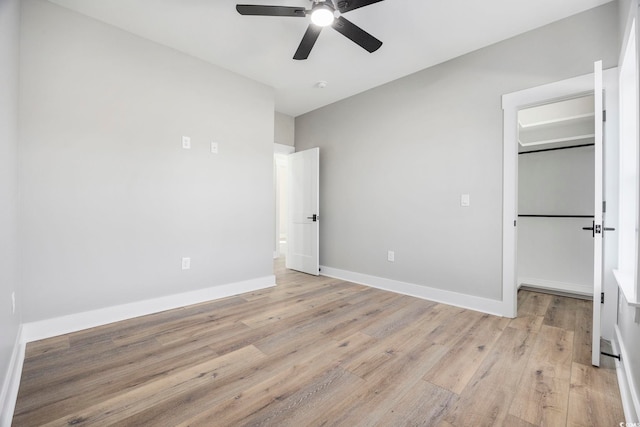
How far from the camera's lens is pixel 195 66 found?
302 centimetres

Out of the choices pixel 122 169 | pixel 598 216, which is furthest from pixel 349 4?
pixel 122 169

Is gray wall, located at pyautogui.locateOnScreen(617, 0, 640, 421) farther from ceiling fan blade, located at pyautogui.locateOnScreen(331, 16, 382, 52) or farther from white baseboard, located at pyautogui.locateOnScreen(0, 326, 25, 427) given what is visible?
white baseboard, located at pyautogui.locateOnScreen(0, 326, 25, 427)

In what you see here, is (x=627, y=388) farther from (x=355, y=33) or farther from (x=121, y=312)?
(x=121, y=312)

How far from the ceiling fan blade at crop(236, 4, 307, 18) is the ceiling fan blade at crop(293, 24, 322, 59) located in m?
0.13

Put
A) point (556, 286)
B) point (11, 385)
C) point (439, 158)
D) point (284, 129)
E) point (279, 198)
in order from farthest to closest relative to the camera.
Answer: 1. point (279, 198)
2. point (284, 129)
3. point (556, 286)
4. point (439, 158)
5. point (11, 385)

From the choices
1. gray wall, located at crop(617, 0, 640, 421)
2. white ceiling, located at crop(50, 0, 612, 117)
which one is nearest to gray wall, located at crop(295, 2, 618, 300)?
white ceiling, located at crop(50, 0, 612, 117)

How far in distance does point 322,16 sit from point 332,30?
680mm

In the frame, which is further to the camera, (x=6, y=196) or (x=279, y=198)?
(x=279, y=198)

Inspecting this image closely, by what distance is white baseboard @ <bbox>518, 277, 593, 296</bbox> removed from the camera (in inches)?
131

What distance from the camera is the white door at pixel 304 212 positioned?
4332 mm

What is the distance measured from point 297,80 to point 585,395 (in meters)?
3.79

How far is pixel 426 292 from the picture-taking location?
323 cm

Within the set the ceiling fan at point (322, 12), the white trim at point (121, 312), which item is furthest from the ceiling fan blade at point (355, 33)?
the white trim at point (121, 312)

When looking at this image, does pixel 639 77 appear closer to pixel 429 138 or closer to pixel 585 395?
pixel 585 395
